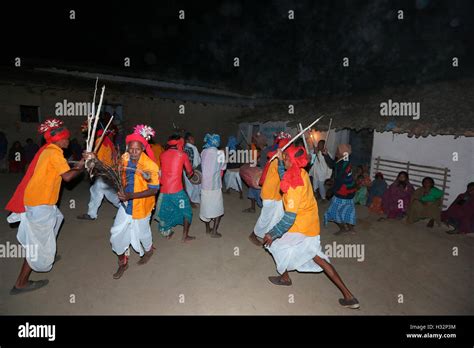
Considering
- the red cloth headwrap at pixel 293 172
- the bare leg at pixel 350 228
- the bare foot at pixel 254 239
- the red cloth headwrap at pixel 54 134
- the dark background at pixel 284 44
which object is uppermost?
the dark background at pixel 284 44

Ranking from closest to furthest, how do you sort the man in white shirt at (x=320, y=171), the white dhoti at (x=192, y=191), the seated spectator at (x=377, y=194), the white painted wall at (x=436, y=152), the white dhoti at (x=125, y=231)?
1. the white dhoti at (x=125, y=231)
2. the white painted wall at (x=436, y=152)
3. the seated spectator at (x=377, y=194)
4. the white dhoti at (x=192, y=191)
5. the man in white shirt at (x=320, y=171)

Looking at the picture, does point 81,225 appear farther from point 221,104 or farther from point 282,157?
point 221,104

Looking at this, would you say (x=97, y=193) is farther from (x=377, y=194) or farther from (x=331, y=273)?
(x=377, y=194)

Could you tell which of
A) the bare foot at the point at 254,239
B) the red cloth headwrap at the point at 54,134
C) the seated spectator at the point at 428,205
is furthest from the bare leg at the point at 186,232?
the seated spectator at the point at 428,205

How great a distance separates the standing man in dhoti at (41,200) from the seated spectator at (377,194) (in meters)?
7.19

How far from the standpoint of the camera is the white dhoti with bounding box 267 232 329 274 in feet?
12.6

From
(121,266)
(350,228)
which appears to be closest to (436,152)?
(350,228)

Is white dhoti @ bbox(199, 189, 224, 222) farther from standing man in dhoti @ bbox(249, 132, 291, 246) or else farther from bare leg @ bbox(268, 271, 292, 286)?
bare leg @ bbox(268, 271, 292, 286)

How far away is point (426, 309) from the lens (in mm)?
3994

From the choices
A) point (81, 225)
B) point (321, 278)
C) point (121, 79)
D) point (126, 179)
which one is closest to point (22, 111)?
point (121, 79)

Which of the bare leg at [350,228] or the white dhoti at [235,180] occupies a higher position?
the white dhoti at [235,180]

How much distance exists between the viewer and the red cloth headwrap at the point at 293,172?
143 inches

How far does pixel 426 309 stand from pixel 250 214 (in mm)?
4387

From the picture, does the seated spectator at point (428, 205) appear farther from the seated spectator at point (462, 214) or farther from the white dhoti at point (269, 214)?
the white dhoti at point (269, 214)
